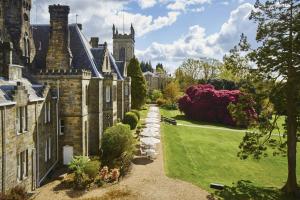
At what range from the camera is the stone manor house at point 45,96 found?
18.3 meters

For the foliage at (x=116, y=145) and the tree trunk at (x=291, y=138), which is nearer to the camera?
the tree trunk at (x=291, y=138)

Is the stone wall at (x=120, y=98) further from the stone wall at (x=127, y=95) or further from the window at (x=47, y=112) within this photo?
the window at (x=47, y=112)

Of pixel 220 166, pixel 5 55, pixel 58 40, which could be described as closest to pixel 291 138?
pixel 220 166

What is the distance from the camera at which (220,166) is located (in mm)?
28781

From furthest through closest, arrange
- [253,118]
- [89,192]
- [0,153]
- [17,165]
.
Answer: [253,118], [89,192], [17,165], [0,153]

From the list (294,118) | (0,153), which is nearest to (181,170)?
(294,118)

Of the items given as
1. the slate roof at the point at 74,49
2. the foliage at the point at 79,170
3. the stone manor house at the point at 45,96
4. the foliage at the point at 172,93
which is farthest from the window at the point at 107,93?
the foliage at the point at 172,93

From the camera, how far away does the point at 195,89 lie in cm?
6494

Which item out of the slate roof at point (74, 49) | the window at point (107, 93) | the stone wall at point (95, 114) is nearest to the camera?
the stone wall at point (95, 114)

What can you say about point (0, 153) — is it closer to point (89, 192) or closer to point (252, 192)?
point (89, 192)

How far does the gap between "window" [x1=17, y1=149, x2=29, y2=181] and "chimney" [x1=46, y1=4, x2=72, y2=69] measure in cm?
959

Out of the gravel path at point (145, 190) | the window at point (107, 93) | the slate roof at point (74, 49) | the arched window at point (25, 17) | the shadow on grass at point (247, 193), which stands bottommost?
the shadow on grass at point (247, 193)

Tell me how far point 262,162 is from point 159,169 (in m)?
11.4

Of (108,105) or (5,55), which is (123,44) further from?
(5,55)
